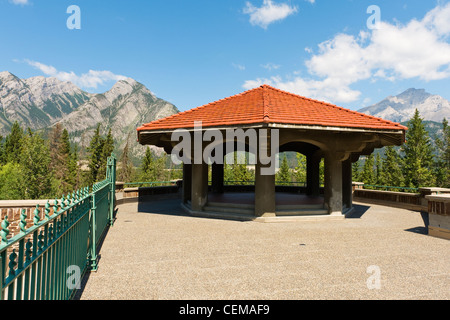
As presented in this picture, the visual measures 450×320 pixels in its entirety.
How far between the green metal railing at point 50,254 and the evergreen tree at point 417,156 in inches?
2337

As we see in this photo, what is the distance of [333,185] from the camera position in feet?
34.4

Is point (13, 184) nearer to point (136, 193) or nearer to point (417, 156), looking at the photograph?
point (136, 193)

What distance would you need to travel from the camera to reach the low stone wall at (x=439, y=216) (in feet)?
24.7

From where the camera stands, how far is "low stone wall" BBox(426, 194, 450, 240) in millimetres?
7516

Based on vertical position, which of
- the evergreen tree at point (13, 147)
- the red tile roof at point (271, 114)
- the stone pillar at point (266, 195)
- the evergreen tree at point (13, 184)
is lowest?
the evergreen tree at point (13, 184)

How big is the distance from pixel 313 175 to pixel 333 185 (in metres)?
6.23

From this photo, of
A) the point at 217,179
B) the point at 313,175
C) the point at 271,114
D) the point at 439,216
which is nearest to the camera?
the point at 439,216

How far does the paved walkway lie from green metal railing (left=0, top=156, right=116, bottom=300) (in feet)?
1.82

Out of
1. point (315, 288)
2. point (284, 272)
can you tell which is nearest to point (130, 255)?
point (284, 272)

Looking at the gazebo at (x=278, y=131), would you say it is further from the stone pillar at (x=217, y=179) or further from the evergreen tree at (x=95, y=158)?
the evergreen tree at (x=95, y=158)

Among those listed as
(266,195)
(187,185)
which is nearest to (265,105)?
(266,195)

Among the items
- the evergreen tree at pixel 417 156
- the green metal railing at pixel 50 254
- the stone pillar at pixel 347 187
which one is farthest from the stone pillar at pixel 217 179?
the evergreen tree at pixel 417 156
